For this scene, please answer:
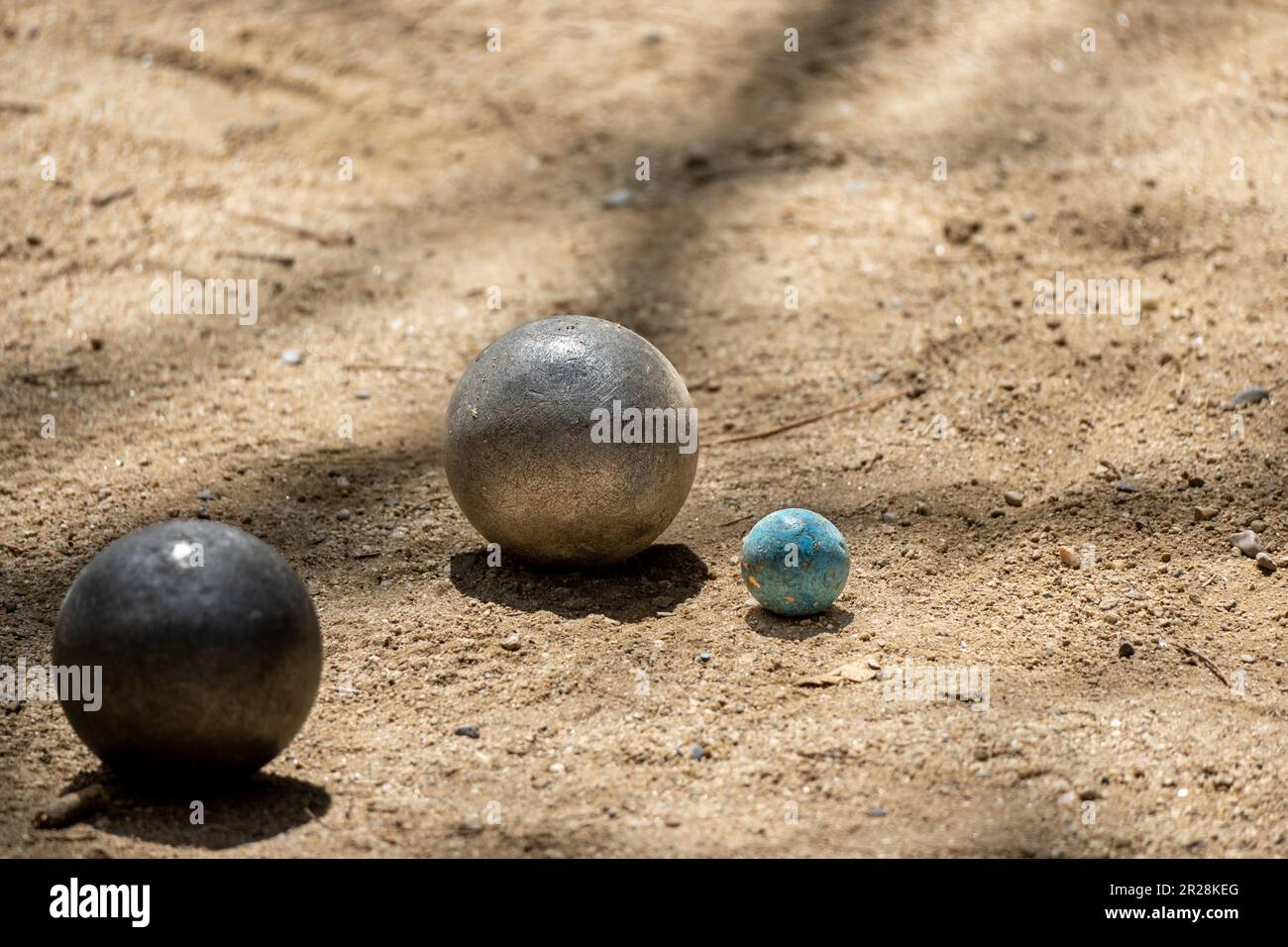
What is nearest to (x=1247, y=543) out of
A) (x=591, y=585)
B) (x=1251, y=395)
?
(x=1251, y=395)

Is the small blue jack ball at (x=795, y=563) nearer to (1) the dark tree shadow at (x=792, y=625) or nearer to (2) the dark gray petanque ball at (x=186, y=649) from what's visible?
(1) the dark tree shadow at (x=792, y=625)

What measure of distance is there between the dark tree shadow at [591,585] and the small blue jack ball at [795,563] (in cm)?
41

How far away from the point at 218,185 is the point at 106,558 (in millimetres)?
5568

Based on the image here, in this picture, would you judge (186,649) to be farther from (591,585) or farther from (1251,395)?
(1251,395)

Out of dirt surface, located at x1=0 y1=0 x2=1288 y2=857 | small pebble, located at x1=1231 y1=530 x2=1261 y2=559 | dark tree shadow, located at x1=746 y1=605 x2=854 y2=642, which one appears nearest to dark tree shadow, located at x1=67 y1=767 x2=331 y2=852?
dirt surface, located at x1=0 y1=0 x2=1288 y2=857

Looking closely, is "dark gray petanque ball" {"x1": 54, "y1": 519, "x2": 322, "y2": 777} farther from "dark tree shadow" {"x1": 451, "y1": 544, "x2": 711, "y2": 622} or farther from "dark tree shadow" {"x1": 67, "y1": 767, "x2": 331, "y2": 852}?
"dark tree shadow" {"x1": 451, "y1": 544, "x2": 711, "y2": 622}

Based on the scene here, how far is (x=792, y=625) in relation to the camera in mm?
5332

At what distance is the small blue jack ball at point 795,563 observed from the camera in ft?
17.1

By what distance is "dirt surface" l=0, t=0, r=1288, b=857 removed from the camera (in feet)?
14.3

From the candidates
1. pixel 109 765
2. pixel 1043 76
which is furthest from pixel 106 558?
pixel 1043 76

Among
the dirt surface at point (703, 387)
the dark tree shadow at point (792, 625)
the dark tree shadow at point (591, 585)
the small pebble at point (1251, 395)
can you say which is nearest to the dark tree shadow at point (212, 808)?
the dirt surface at point (703, 387)

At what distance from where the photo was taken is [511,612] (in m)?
5.43

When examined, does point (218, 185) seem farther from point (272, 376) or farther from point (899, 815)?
point (899, 815)

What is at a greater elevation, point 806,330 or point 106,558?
point 806,330
